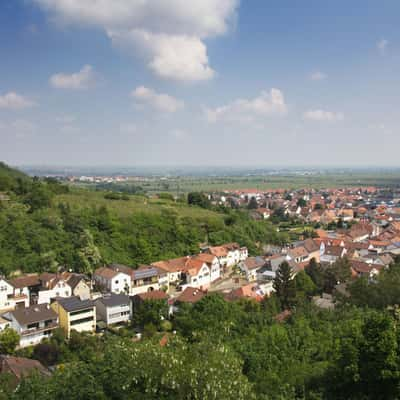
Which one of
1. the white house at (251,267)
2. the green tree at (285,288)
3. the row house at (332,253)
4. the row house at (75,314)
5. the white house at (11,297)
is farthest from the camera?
the row house at (332,253)

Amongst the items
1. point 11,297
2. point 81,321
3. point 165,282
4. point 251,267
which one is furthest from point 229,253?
point 11,297

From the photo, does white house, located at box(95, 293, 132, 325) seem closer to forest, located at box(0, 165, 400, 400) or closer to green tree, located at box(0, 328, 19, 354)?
forest, located at box(0, 165, 400, 400)

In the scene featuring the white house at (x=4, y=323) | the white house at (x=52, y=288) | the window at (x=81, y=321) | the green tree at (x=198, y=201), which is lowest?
the window at (x=81, y=321)

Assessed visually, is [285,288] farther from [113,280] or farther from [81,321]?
[81,321]

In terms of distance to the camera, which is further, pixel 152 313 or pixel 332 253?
pixel 332 253

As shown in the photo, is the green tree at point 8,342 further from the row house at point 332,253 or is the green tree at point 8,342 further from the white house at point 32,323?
the row house at point 332,253

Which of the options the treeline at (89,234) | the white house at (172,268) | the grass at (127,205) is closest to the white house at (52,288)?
the treeline at (89,234)

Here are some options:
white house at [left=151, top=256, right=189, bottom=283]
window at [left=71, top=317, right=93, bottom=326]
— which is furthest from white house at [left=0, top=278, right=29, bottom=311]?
white house at [left=151, top=256, right=189, bottom=283]
